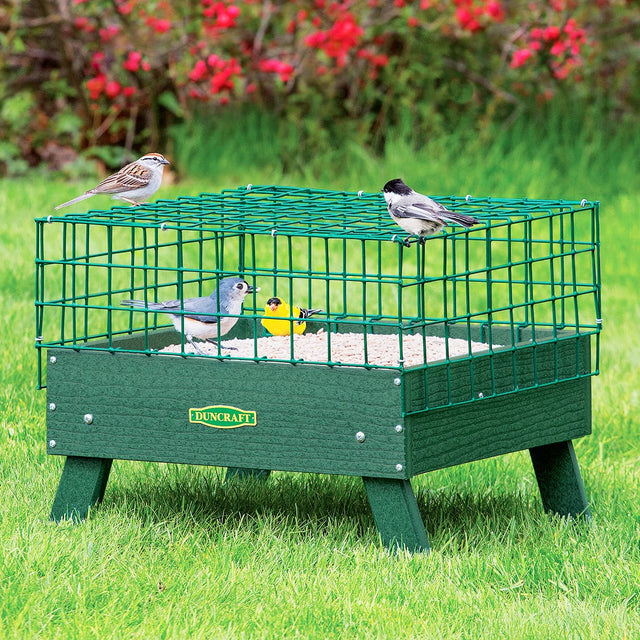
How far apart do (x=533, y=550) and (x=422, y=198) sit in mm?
1176

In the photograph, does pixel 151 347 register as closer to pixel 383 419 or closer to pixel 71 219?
pixel 71 219

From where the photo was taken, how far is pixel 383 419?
3.98 meters

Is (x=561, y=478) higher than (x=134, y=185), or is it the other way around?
(x=134, y=185)

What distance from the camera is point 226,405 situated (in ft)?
13.7

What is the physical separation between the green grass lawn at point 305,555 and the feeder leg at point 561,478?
84mm

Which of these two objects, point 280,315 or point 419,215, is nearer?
point 419,215

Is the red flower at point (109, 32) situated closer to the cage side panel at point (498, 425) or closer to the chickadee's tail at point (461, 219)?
the cage side panel at point (498, 425)

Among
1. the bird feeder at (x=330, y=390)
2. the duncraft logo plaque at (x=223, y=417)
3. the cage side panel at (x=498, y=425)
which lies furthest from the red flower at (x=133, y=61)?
the duncraft logo plaque at (x=223, y=417)

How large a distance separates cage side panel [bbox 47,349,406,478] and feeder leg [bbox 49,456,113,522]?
0.29ft

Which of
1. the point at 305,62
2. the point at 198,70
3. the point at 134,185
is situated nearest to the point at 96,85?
the point at 198,70

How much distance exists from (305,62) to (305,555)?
318 inches

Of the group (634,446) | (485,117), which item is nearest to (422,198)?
(634,446)

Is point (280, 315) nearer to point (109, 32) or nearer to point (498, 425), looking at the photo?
point (498, 425)

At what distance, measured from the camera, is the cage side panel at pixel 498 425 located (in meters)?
4.07
